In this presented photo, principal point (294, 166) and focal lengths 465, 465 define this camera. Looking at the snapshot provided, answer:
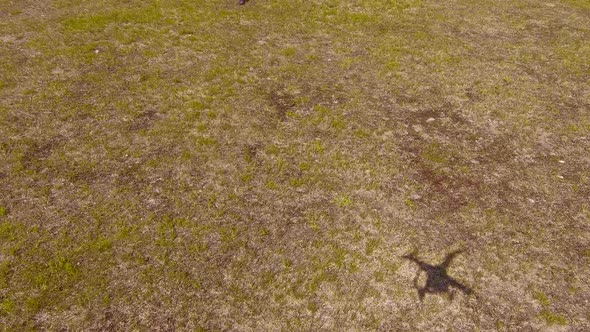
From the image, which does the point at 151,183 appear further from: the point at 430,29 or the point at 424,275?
the point at 430,29

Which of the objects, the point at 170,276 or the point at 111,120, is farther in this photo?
the point at 111,120

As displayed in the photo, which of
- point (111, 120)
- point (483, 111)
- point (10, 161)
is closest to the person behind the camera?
point (10, 161)

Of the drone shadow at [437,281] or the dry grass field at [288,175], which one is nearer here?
the dry grass field at [288,175]

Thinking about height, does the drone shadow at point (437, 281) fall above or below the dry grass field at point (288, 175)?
below

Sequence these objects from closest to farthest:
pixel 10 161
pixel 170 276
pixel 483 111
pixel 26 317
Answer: pixel 26 317 < pixel 170 276 < pixel 10 161 < pixel 483 111

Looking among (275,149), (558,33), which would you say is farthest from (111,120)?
(558,33)

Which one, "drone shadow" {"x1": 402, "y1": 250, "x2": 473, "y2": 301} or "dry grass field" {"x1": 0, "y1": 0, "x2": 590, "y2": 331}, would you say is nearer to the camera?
"dry grass field" {"x1": 0, "y1": 0, "x2": 590, "y2": 331}
